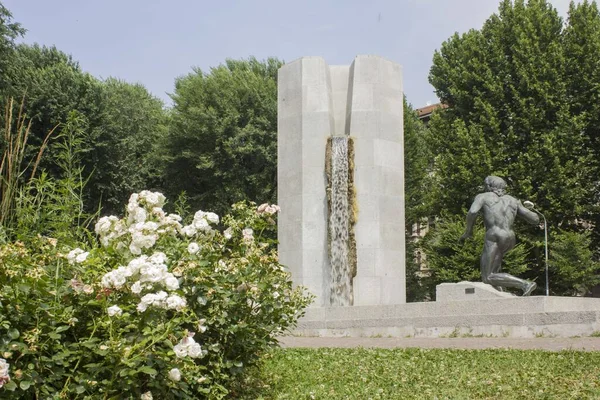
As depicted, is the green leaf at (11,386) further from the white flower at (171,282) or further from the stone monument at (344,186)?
the stone monument at (344,186)

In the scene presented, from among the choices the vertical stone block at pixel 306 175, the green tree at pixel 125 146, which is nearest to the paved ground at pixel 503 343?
the vertical stone block at pixel 306 175

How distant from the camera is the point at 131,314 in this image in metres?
4.98

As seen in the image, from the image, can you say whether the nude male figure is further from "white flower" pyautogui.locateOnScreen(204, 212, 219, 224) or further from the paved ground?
"white flower" pyautogui.locateOnScreen(204, 212, 219, 224)

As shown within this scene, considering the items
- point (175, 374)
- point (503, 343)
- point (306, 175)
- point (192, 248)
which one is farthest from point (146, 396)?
point (306, 175)

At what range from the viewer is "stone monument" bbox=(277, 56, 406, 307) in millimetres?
18562

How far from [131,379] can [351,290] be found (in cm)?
1409

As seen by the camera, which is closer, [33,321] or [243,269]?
[33,321]

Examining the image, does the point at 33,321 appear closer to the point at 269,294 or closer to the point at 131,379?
the point at 131,379

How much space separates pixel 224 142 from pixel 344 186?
1504 cm

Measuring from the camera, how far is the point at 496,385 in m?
6.75

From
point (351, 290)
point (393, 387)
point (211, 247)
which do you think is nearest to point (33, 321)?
point (211, 247)

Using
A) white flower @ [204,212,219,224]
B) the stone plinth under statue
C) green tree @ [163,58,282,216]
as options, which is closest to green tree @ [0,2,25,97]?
green tree @ [163,58,282,216]

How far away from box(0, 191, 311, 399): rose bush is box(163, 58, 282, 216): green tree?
26.9m

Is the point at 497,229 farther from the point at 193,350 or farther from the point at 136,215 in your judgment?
the point at 193,350
